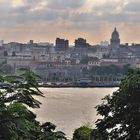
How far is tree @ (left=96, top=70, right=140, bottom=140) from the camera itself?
183 inches

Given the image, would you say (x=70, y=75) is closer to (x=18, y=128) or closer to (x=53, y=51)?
(x=53, y=51)

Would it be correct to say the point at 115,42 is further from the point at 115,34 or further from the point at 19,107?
the point at 19,107

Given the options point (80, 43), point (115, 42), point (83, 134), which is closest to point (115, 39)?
point (115, 42)

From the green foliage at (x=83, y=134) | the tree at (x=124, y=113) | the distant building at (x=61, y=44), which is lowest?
the green foliage at (x=83, y=134)

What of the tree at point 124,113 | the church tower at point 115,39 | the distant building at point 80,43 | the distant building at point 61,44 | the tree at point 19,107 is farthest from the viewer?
the church tower at point 115,39

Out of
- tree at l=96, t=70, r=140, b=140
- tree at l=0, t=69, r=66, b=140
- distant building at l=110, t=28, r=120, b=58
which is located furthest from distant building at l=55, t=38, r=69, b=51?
tree at l=0, t=69, r=66, b=140

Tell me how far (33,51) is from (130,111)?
8162cm

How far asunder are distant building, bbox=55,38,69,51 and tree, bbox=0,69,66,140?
277 ft

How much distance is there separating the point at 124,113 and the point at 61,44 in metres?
84.7

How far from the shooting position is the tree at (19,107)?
3121 millimetres

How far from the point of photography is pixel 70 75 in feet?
219

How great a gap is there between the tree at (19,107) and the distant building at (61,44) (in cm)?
8444

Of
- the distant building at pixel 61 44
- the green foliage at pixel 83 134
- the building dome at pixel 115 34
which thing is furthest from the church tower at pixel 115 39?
the green foliage at pixel 83 134

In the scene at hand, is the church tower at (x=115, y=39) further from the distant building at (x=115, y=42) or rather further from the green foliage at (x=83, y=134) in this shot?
the green foliage at (x=83, y=134)
